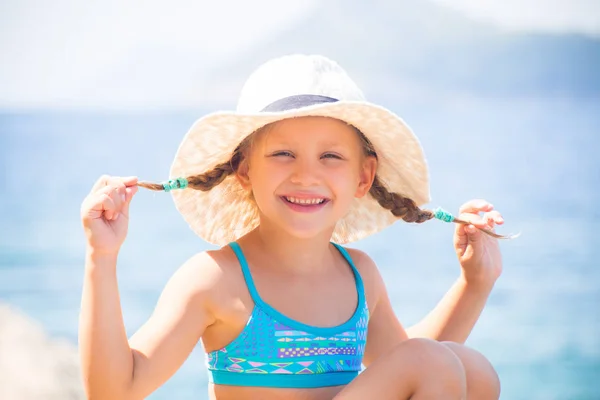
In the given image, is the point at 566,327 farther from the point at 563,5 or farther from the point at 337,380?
the point at 563,5

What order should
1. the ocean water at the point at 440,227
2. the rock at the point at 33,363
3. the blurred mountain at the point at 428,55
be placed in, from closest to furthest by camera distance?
the rock at the point at 33,363
the ocean water at the point at 440,227
the blurred mountain at the point at 428,55

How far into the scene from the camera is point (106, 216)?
1.74 m

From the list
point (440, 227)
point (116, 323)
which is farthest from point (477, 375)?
point (440, 227)

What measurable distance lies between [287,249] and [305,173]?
0.23 meters

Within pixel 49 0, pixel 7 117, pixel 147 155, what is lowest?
pixel 147 155

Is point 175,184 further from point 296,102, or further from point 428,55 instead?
point 428,55

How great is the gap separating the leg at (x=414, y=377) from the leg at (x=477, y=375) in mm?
57

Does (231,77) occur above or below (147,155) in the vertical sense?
above

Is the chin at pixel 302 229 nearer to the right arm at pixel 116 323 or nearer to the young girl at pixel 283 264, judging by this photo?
the young girl at pixel 283 264

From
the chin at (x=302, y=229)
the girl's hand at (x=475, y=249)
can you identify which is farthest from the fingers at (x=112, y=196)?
the girl's hand at (x=475, y=249)

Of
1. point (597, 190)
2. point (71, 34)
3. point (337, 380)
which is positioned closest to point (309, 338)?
point (337, 380)

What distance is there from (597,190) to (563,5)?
2070mm

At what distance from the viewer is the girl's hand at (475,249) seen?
2.32 meters

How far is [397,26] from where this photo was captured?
26.8 feet
